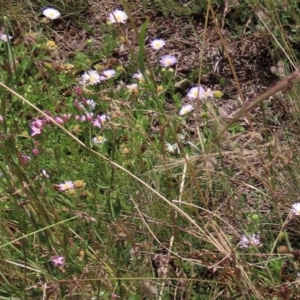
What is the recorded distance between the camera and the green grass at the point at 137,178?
1.33m

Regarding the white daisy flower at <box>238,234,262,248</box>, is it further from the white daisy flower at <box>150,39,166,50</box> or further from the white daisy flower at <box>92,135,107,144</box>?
the white daisy flower at <box>150,39,166,50</box>

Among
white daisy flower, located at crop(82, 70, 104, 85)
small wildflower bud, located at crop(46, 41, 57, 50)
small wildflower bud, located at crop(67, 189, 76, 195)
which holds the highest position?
white daisy flower, located at crop(82, 70, 104, 85)

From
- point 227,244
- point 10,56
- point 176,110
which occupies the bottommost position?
point 176,110

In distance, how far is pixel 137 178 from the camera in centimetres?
119

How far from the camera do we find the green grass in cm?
133

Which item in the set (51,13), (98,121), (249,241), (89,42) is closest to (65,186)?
(98,121)

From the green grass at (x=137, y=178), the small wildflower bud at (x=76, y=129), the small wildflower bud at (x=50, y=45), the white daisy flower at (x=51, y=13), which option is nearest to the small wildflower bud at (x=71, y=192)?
the green grass at (x=137, y=178)

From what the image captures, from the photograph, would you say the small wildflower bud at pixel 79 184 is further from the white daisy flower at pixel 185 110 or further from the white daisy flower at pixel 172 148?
the white daisy flower at pixel 185 110

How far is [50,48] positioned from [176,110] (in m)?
0.54

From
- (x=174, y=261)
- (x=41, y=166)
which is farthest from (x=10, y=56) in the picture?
(x=41, y=166)

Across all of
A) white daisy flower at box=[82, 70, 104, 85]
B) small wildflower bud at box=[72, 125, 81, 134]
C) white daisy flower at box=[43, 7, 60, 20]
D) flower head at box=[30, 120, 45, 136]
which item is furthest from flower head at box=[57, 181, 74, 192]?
white daisy flower at box=[43, 7, 60, 20]

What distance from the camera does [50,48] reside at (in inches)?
101

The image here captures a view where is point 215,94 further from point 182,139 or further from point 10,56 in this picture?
Answer: point 10,56

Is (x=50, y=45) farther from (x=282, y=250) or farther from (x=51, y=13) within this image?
(x=282, y=250)
